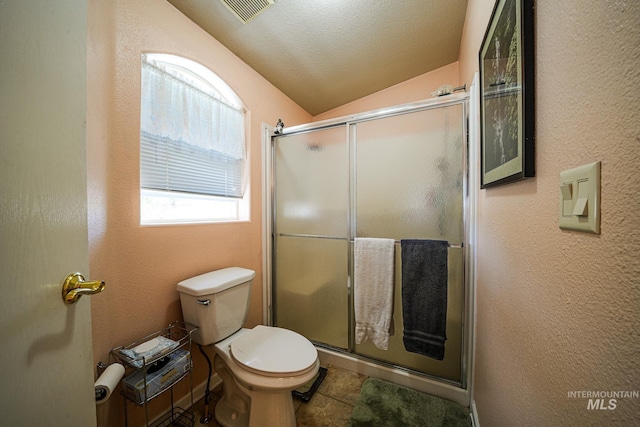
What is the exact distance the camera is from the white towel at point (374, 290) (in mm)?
1459

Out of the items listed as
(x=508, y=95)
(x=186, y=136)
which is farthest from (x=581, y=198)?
(x=186, y=136)

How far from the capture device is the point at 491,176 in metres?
0.82

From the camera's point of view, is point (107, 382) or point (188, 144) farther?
point (188, 144)

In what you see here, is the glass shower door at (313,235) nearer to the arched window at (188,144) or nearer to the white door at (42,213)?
the arched window at (188,144)

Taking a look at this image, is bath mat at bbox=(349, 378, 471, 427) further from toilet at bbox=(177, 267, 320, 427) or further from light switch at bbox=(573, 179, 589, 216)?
light switch at bbox=(573, 179, 589, 216)

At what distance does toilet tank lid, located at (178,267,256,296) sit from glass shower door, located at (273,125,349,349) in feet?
1.71

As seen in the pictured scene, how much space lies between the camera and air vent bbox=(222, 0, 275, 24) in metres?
1.26

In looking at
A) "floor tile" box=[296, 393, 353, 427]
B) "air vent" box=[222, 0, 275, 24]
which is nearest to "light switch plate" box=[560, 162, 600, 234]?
"floor tile" box=[296, 393, 353, 427]

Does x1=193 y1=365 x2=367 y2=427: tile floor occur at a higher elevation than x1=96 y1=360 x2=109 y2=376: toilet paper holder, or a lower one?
lower

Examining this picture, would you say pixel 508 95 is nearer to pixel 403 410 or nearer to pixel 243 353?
pixel 243 353

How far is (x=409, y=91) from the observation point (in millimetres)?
2162

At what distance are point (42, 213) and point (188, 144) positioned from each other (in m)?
1.03

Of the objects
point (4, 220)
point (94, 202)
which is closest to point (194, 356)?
point (94, 202)

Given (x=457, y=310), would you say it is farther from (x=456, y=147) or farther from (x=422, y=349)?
(x=456, y=147)
